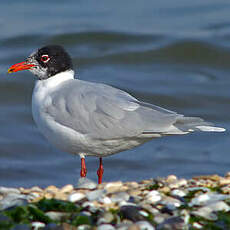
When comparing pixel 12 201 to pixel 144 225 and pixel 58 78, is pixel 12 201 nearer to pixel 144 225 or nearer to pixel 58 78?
pixel 144 225

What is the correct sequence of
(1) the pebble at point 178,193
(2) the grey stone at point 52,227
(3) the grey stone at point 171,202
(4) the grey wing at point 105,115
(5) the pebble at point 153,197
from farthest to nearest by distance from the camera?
1. (4) the grey wing at point 105,115
2. (1) the pebble at point 178,193
3. (5) the pebble at point 153,197
4. (3) the grey stone at point 171,202
5. (2) the grey stone at point 52,227

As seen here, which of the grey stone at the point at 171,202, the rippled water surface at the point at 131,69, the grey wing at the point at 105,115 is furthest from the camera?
the rippled water surface at the point at 131,69

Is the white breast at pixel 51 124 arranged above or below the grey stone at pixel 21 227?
above

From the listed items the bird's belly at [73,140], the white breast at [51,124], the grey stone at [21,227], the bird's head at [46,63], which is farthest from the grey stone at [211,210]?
the bird's head at [46,63]

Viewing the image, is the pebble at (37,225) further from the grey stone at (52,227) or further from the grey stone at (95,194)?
the grey stone at (95,194)

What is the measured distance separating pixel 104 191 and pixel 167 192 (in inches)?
23.1

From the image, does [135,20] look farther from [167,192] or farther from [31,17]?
[167,192]

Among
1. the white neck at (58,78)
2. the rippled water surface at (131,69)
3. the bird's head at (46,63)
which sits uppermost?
the bird's head at (46,63)

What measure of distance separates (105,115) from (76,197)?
1501mm

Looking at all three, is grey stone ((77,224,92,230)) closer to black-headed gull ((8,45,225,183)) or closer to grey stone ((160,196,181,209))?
grey stone ((160,196,181,209))

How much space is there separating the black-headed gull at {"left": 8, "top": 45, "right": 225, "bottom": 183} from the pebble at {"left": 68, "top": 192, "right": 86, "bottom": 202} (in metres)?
1.31

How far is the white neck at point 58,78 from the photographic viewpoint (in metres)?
6.78

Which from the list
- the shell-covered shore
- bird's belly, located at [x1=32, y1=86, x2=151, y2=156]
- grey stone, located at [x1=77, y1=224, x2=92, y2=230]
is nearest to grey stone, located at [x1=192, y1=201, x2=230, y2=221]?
the shell-covered shore

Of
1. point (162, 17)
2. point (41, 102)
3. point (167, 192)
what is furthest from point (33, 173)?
point (162, 17)
